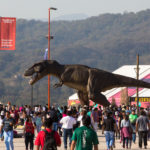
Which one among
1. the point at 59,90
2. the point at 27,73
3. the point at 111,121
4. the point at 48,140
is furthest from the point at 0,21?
the point at 59,90

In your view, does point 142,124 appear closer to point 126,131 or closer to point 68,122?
point 126,131

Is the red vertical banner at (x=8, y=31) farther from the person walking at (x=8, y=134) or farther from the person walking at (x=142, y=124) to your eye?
the person walking at (x=8, y=134)

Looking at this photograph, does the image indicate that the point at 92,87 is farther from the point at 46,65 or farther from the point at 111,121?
the point at 111,121

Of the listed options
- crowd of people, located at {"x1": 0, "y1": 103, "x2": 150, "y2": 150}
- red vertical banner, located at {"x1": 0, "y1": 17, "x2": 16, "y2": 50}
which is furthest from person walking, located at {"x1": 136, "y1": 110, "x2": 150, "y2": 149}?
red vertical banner, located at {"x1": 0, "y1": 17, "x2": 16, "y2": 50}

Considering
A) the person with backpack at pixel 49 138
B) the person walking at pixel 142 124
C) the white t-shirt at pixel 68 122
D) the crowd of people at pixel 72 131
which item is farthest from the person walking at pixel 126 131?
the person with backpack at pixel 49 138

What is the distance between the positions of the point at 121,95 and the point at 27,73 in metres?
42.1

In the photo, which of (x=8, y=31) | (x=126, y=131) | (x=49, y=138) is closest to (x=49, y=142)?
(x=49, y=138)

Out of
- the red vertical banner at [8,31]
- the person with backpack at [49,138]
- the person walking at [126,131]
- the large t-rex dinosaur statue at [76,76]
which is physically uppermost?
the red vertical banner at [8,31]

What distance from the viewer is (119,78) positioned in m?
26.5

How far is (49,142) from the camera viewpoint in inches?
446

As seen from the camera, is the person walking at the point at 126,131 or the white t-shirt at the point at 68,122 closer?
the white t-shirt at the point at 68,122

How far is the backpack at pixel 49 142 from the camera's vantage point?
37.0 ft

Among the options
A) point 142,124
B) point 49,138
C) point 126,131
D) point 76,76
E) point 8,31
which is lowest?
point 126,131

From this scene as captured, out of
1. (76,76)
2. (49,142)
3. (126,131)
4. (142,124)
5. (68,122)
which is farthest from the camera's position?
(76,76)
